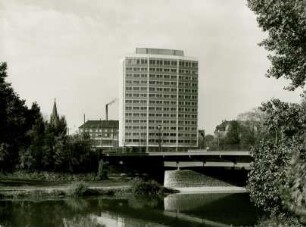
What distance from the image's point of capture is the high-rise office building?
18050 cm

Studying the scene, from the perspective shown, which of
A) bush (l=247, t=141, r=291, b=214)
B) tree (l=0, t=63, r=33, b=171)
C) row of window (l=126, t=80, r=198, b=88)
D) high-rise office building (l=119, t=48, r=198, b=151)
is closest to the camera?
bush (l=247, t=141, r=291, b=214)

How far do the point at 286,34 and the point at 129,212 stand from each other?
109 feet

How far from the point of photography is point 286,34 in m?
20.5

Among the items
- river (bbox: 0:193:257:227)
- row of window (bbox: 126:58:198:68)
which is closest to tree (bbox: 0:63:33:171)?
river (bbox: 0:193:257:227)

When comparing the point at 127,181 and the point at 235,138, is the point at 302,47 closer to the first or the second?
the point at 127,181

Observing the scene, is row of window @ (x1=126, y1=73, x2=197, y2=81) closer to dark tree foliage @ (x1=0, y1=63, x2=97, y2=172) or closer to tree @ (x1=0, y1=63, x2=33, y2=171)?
dark tree foliage @ (x1=0, y1=63, x2=97, y2=172)

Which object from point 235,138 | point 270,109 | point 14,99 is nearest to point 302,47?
point 270,109

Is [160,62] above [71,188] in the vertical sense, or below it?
above

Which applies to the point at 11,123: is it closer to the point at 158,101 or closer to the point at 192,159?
the point at 192,159

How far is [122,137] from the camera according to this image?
182 meters

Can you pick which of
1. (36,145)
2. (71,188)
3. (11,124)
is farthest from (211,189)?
(11,124)

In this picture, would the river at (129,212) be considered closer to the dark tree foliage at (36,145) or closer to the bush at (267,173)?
the dark tree foliage at (36,145)

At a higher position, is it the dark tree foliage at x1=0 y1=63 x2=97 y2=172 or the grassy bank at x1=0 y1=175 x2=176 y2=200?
the dark tree foliage at x1=0 y1=63 x2=97 y2=172

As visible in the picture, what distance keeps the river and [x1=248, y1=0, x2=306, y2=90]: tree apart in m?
22.3
